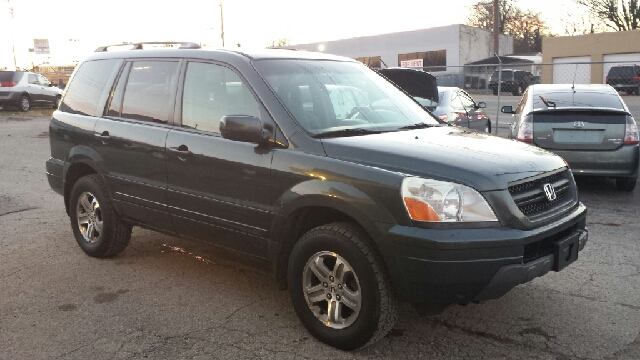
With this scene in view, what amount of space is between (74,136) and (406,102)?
2.96 meters

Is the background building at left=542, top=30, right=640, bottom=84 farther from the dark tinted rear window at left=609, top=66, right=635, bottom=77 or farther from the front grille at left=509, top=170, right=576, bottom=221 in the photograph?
the front grille at left=509, top=170, right=576, bottom=221

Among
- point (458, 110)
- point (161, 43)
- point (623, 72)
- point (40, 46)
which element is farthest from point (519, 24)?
point (161, 43)

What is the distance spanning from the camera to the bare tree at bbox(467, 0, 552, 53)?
67.2m

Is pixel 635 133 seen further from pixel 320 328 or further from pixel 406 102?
pixel 320 328

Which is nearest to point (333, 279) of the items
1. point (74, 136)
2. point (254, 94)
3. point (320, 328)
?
point (320, 328)

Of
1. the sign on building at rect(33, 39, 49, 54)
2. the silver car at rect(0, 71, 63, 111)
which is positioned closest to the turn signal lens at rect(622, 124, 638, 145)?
the silver car at rect(0, 71, 63, 111)

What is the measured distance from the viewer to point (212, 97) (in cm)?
439

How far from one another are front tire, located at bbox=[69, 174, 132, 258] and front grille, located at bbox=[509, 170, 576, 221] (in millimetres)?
3394

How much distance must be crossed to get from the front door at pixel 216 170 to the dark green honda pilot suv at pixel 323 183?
11 millimetres

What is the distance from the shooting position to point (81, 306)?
4.34 meters

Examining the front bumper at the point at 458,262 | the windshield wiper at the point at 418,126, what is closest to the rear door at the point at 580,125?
Result: the windshield wiper at the point at 418,126

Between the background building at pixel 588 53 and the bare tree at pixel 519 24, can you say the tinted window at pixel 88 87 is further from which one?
the bare tree at pixel 519 24

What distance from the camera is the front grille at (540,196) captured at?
341cm

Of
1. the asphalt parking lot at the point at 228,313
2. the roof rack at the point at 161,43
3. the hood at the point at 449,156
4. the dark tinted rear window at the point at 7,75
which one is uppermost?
the dark tinted rear window at the point at 7,75
